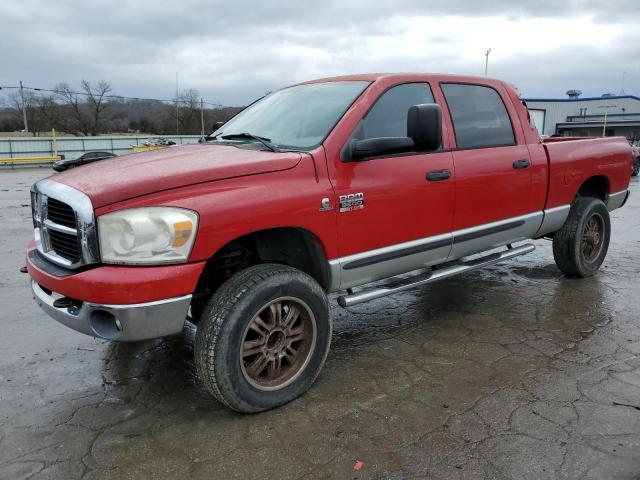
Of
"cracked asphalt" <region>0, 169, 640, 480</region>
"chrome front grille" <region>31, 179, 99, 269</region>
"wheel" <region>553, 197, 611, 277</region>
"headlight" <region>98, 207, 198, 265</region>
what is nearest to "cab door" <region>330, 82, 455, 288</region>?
"cracked asphalt" <region>0, 169, 640, 480</region>

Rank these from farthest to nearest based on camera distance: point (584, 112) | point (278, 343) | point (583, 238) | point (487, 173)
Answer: point (584, 112) < point (583, 238) < point (487, 173) < point (278, 343)

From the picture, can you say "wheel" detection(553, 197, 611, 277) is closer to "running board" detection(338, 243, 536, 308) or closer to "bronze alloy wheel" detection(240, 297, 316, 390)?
"running board" detection(338, 243, 536, 308)

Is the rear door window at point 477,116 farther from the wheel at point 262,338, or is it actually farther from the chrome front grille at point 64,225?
the chrome front grille at point 64,225

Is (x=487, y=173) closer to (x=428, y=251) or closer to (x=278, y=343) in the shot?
(x=428, y=251)

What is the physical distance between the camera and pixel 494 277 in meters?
5.78

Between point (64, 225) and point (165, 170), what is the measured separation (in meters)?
0.62

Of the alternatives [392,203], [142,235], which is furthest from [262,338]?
[392,203]

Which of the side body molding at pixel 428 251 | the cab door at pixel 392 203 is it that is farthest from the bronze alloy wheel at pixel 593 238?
the cab door at pixel 392 203

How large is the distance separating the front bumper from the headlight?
22 centimetres

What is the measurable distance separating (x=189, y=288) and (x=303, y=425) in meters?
0.98

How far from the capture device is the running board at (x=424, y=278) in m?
3.42

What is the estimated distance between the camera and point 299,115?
3.74 m

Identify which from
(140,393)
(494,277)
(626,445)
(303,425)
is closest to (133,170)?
(140,393)

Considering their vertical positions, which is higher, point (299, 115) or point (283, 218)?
point (299, 115)
